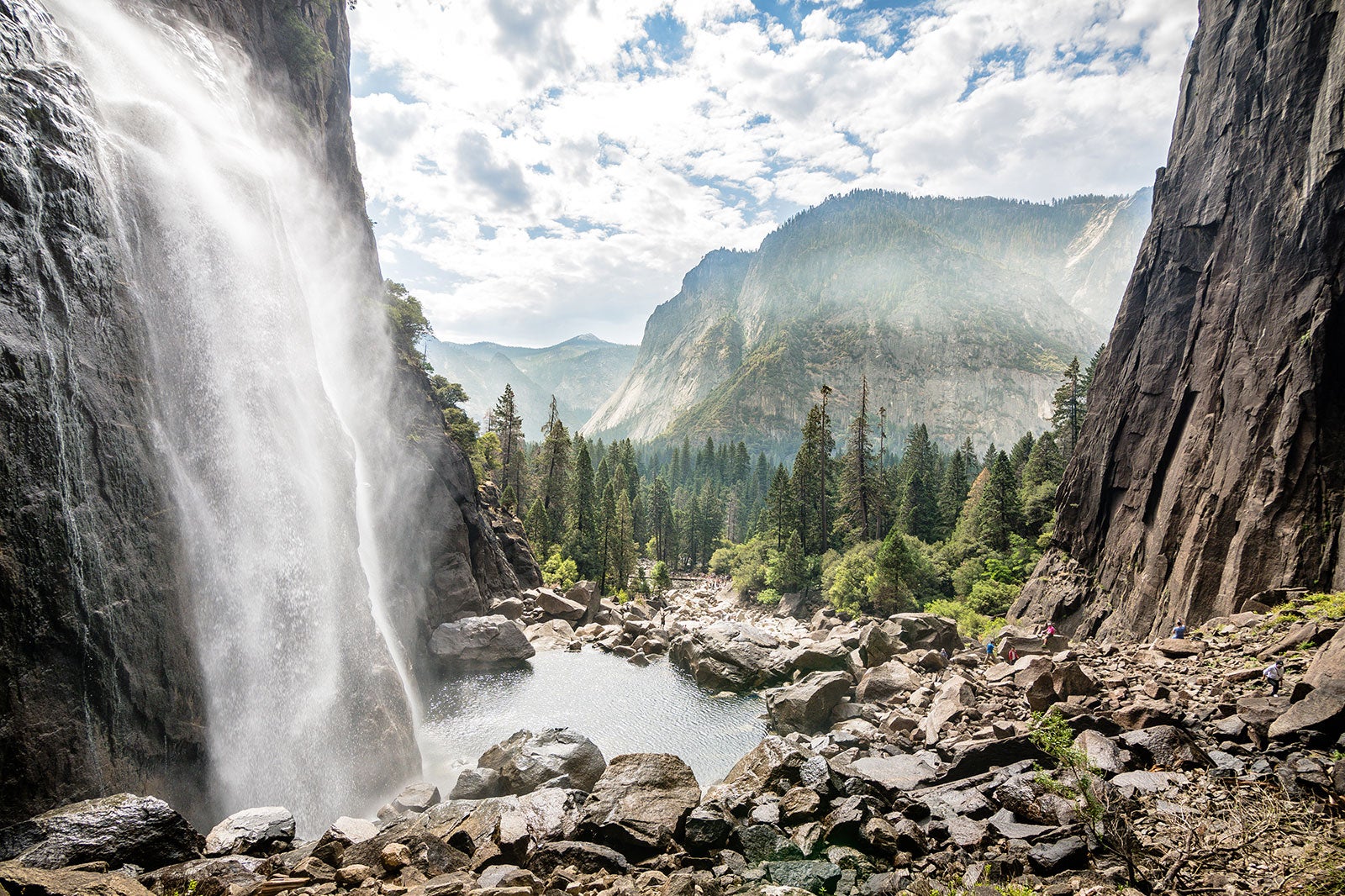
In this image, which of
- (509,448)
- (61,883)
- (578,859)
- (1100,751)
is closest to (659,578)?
(509,448)

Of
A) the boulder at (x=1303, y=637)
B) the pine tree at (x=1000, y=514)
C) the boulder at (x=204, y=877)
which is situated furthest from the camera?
the pine tree at (x=1000, y=514)

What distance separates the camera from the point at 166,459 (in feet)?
42.6

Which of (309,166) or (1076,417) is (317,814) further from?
(1076,417)

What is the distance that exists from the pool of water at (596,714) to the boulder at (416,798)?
2204mm

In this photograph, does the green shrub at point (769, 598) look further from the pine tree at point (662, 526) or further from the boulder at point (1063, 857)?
the boulder at point (1063, 857)

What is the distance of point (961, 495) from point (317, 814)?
208 feet

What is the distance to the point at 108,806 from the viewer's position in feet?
27.2

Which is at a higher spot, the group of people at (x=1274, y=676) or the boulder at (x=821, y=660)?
the group of people at (x=1274, y=676)

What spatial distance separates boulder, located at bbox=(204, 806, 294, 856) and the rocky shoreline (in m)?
0.04

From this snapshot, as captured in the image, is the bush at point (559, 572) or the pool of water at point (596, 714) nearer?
the pool of water at point (596, 714)

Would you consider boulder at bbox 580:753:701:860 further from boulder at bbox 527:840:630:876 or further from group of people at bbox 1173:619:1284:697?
group of people at bbox 1173:619:1284:697

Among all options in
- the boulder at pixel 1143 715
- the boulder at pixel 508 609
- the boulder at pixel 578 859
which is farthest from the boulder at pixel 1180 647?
the boulder at pixel 508 609

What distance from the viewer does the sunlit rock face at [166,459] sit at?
32.1 feet

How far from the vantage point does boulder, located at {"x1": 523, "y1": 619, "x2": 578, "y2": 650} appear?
3581 cm
